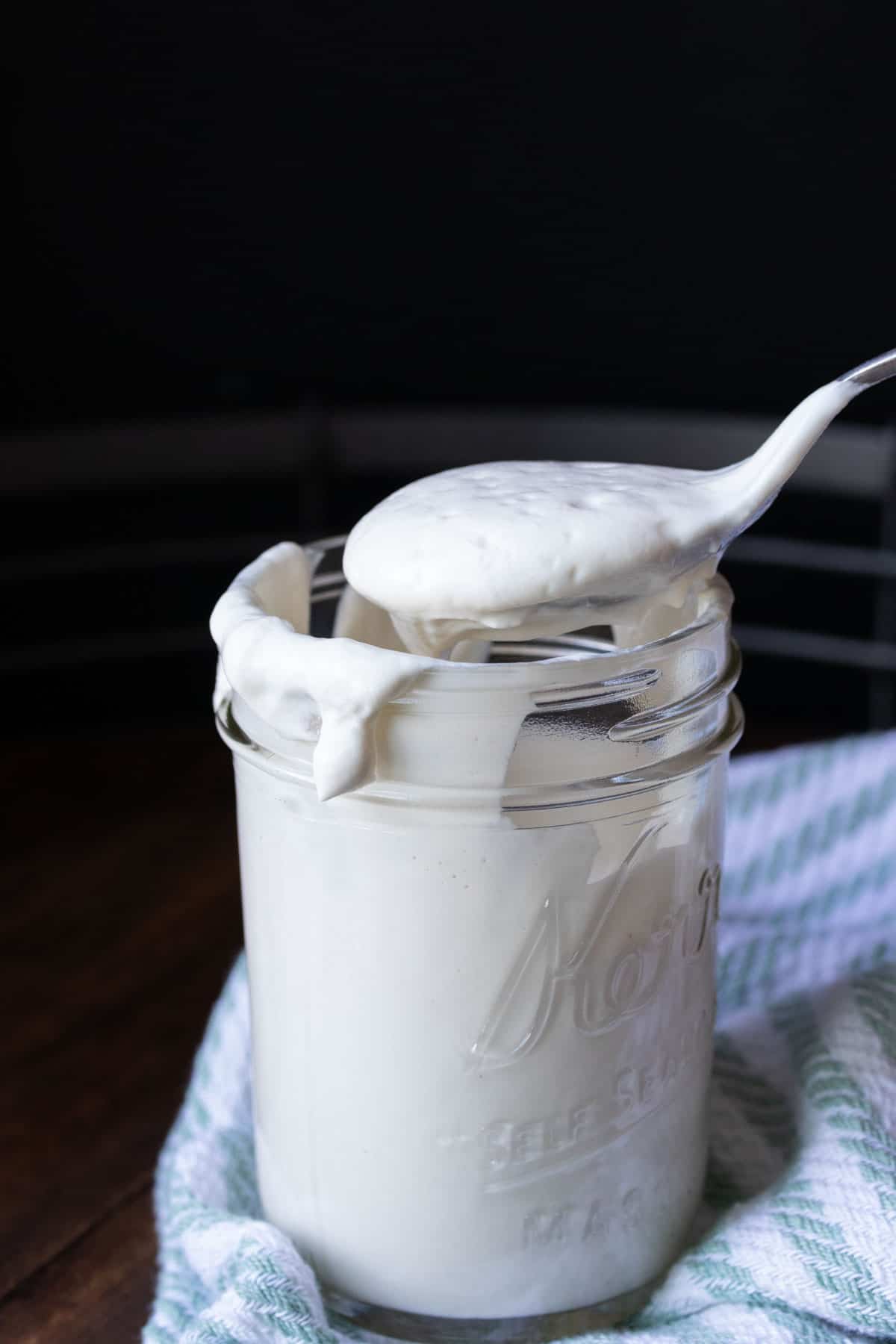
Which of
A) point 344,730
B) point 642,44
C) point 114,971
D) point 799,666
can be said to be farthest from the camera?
point 799,666

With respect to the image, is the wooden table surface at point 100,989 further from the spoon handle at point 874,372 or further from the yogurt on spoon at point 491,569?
the spoon handle at point 874,372

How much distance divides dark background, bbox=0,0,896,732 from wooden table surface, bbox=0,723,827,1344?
528 millimetres

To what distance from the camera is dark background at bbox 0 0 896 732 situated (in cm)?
150

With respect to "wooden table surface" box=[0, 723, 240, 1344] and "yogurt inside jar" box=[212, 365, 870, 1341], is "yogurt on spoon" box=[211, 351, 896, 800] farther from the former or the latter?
"wooden table surface" box=[0, 723, 240, 1344]

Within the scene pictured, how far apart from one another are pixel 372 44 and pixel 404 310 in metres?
0.26

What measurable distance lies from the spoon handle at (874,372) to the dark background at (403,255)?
969 mm

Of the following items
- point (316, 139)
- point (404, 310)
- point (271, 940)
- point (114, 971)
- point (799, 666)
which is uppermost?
point (316, 139)

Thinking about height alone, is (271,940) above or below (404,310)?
below

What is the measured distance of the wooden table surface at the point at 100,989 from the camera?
0.55 meters

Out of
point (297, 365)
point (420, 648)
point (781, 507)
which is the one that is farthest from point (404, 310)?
point (420, 648)

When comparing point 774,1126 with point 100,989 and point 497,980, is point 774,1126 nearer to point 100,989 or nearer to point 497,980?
point 497,980

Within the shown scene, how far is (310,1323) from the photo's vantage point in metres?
0.48

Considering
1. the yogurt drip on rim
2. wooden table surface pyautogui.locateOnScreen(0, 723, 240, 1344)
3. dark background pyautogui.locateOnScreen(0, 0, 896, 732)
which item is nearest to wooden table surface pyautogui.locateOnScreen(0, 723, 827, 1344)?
wooden table surface pyautogui.locateOnScreen(0, 723, 240, 1344)

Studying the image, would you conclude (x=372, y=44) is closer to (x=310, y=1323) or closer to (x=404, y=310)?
(x=404, y=310)
